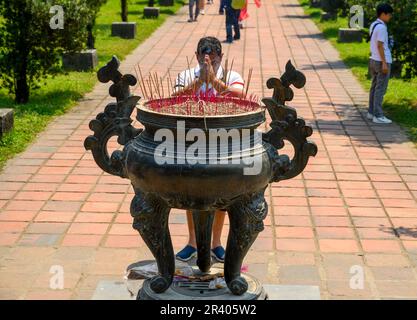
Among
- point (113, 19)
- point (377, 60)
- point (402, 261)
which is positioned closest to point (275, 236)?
point (402, 261)

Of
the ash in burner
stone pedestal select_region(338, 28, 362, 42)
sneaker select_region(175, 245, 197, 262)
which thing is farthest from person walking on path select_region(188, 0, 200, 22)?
the ash in burner

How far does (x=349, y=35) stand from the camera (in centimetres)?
1777

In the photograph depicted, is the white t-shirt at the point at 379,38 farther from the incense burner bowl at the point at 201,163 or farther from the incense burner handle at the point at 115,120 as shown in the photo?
the incense burner handle at the point at 115,120

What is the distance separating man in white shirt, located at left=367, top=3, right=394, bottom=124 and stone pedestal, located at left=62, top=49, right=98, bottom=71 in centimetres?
538

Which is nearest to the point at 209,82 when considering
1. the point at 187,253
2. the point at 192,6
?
the point at 187,253

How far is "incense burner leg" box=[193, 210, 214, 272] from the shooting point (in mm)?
4320

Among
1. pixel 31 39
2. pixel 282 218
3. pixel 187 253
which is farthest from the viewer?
pixel 31 39

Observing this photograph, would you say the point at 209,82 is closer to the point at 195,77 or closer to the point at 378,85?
the point at 195,77

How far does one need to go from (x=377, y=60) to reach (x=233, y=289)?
610 centimetres

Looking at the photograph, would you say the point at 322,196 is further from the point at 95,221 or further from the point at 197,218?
the point at 197,218

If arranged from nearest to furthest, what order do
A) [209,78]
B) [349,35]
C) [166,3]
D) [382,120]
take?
[209,78], [382,120], [349,35], [166,3]

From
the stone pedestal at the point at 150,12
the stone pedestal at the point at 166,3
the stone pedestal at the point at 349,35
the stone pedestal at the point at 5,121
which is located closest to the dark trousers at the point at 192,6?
the stone pedestal at the point at 150,12

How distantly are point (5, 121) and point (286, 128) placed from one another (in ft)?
16.8

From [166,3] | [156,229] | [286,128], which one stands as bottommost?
[166,3]
